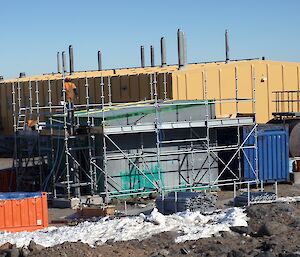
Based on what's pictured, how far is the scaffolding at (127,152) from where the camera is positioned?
25.7 m

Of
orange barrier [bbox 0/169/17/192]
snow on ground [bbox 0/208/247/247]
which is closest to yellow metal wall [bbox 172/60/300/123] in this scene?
orange barrier [bbox 0/169/17/192]

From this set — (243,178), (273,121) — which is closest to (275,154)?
(243,178)

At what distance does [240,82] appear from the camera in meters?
36.2

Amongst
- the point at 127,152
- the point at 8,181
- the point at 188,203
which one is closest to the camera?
the point at 188,203

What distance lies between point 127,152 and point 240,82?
38.8ft

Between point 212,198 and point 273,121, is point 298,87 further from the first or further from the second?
point 212,198

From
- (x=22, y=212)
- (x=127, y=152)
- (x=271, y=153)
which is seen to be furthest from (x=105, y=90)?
(x=22, y=212)

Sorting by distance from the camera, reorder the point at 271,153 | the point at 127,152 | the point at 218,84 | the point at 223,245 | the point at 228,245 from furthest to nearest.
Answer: the point at 218,84
the point at 271,153
the point at 127,152
the point at 228,245
the point at 223,245

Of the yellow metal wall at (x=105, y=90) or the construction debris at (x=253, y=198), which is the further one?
the yellow metal wall at (x=105, y=90)

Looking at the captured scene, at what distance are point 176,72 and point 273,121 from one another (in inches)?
208

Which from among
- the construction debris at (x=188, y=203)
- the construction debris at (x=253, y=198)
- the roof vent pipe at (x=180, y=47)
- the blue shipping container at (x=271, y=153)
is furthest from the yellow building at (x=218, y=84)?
the construction debris at (x=188, y=203)

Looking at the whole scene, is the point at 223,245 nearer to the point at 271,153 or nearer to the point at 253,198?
the point at 253,198

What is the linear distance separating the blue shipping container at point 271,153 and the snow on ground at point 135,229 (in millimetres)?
8275

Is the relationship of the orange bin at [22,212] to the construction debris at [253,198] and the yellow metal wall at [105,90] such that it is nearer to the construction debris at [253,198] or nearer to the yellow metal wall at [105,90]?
the construction debris at [253,198]
